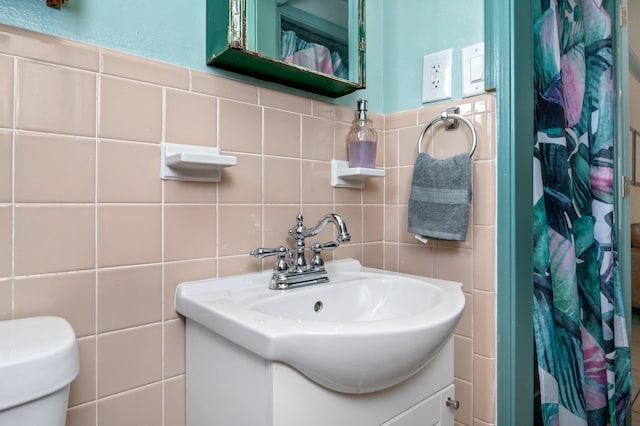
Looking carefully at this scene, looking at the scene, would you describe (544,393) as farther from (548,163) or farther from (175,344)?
(175,344)

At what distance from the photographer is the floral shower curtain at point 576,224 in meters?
1.08

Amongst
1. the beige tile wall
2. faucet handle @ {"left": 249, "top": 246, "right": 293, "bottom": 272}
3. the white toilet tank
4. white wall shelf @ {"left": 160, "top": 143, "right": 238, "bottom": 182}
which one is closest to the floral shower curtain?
the beige tile wall

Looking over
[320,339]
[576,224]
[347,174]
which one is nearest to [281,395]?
[320,339]

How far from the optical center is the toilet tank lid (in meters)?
0.43

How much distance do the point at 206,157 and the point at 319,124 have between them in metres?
0.40

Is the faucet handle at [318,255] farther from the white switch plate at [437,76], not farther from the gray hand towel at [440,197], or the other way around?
the white switch plate at [437,76]

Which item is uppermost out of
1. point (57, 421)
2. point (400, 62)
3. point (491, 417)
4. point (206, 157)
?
point (400, 62)

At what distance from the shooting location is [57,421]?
0.49 m

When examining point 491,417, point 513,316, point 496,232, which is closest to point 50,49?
point 496,232

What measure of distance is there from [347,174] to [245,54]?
413 millimetres

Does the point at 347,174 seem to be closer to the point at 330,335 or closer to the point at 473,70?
the point at 473,70

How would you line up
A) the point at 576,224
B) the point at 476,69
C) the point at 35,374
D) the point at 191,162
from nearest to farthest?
1. the point at 35,374
2. the point at 191,162
3. the point at 476,69
4. the point at 576,224

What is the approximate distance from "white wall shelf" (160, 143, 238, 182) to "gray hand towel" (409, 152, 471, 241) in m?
0.52

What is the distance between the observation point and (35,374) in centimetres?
45
